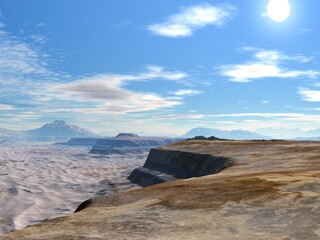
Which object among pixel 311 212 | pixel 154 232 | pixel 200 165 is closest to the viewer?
pixel 154 232

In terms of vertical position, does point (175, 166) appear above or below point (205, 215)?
A: below

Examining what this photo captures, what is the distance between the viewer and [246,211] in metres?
9.00

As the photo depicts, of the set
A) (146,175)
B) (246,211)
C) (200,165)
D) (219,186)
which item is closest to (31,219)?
(200,165)

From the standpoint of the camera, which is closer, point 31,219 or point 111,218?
point 111,218

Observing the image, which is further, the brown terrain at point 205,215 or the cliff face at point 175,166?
the cliff face at point 175,166

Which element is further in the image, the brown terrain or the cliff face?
the cliff face

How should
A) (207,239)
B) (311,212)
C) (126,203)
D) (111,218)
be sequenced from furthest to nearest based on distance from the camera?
(126,203) → (111,218) → (311,212) → (207,239)

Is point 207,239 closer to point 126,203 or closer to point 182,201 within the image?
point 182,201

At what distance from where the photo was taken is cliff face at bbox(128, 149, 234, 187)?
3098cm

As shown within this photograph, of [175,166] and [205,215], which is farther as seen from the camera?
[175,166]

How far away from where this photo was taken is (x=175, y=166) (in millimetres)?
42344

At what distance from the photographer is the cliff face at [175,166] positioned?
31.0 metres

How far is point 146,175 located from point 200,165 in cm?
1498

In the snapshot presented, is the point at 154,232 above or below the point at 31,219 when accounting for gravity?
above
